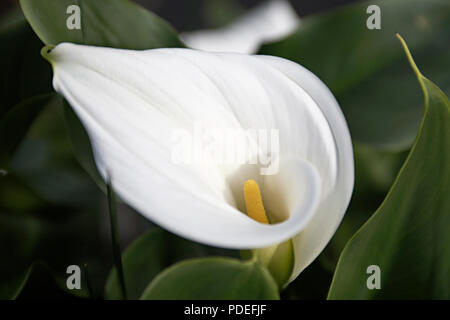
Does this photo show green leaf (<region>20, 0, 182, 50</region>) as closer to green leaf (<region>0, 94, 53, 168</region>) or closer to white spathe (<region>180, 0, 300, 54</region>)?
green leaf (<region>0, 94, 53, 168</region>)

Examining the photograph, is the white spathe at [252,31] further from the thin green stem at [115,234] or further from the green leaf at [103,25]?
the thin green stem at [115,234]

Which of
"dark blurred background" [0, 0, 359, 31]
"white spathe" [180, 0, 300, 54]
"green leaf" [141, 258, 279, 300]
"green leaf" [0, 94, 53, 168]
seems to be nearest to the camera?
"green leaf" [141, 258, 279, 300]

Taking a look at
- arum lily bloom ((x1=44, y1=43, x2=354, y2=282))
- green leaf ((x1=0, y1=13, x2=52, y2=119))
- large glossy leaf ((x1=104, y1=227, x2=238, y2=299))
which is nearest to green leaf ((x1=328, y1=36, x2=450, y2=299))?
arum lily bloom ((x1=44, y1=43, x2=354, y2=282))

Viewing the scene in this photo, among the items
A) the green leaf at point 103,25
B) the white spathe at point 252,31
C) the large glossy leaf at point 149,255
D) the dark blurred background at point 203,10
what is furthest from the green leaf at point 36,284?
the dark blurred background at point 203,10

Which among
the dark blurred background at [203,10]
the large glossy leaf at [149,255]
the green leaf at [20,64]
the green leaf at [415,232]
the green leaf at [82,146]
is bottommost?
the large glossy leaf at [149,255]

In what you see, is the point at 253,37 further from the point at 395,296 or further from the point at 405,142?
the point at 395,296

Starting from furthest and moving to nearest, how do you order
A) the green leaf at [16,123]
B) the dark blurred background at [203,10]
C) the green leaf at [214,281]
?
the dark blurred background at [203,10], the green leaf at [16,123], the green leaf at [214,281]
